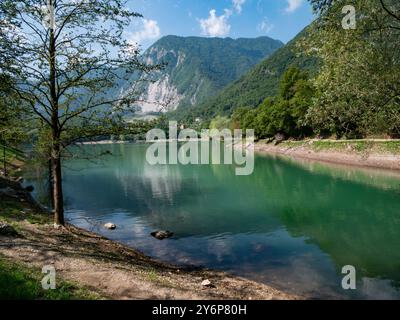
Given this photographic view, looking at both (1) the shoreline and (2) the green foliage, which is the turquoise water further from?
(2) the green foliage

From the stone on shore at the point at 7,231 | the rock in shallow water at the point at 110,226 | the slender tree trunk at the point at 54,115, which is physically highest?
the slender tree trunk at the point at 54,115

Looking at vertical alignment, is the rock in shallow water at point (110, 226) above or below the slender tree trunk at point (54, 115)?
below

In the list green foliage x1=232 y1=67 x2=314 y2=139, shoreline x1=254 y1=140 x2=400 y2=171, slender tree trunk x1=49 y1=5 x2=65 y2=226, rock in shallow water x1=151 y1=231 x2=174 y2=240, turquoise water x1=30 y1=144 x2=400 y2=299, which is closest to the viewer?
slender tree trunk x1=49 y1=5 x2=65 y2=226

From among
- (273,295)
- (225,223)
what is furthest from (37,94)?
(225,223)

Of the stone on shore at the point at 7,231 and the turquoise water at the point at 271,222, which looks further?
the turquoise water at the point at 271,222

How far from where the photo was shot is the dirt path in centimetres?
1321

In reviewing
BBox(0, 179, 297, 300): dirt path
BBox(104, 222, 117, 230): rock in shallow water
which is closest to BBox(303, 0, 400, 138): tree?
BBox(0, 179, 297, 300): dirt path

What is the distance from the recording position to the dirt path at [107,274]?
520 inches

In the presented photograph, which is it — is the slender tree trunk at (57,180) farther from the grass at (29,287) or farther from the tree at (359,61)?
the tree at (359,61)

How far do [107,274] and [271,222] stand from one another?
874 inches

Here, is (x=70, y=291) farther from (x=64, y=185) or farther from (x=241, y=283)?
(x=64, y=185)

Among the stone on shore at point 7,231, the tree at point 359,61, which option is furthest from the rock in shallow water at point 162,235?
the tree at point 359,61

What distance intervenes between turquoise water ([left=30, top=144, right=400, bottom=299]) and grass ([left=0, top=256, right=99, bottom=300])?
30.9 ft

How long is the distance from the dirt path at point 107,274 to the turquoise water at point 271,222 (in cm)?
317
